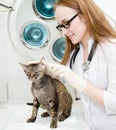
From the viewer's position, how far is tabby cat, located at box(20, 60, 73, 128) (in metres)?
1.19

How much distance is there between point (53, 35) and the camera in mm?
1542

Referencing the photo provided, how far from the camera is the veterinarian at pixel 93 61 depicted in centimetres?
107

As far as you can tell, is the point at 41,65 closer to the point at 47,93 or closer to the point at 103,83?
the point at 47,93

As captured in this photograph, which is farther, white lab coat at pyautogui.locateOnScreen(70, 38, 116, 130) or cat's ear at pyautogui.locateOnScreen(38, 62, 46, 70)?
cat's ear at pyautogui.locateOnScreen(38, 62, 46, 70)

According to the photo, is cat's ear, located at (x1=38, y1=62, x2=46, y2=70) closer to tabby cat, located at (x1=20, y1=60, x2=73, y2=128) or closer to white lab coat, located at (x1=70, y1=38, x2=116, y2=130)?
tabby cat, located at (x1=20, y1=60, x2=73, y2=128)

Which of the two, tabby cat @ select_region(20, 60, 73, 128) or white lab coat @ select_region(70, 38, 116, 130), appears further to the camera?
tabby cat @ select_region(20, 60, 73, 128)

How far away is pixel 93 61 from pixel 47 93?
0.24 meters

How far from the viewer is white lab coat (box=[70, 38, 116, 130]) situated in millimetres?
1061

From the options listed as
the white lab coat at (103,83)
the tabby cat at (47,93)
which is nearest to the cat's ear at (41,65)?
the tabby cat at (47,93)

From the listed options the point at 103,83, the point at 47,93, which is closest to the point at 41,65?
the point at 47,93

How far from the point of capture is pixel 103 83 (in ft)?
3.70

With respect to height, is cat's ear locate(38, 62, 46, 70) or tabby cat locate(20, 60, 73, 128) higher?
cat's ear locate(38, 62, 46, 70)

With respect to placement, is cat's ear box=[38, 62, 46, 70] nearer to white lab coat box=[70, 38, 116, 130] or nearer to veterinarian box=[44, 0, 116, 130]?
veterinarian box=[44, 0, 116, 130]

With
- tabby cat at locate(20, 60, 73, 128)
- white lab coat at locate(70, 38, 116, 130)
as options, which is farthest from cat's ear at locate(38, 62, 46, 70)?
white lab coat at locate(70, 38, 116, 130)
